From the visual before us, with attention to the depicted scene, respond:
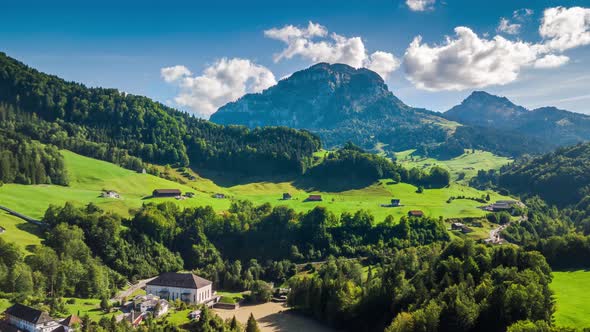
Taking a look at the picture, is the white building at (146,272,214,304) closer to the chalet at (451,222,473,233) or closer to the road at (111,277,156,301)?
the road at (111,277,156,301)

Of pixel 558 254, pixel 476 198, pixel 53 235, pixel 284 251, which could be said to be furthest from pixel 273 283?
pixel 476 198

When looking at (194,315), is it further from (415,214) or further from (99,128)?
(99,128)

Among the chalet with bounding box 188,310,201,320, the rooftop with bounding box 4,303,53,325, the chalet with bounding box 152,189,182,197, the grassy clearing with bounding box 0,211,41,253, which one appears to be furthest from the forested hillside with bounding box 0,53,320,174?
the rooftop with bounding box 4,303,53,325

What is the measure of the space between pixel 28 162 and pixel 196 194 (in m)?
45.0

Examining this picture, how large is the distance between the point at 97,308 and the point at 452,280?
51.2 metres

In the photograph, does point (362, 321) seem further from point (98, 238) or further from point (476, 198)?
point (476, 198)

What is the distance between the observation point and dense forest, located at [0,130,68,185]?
113 m

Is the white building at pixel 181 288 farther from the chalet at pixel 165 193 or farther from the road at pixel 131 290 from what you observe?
the chalet at pixel 165 193

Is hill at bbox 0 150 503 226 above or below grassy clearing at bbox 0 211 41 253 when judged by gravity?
above

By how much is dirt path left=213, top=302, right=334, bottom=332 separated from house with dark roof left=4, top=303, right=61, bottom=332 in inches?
1078

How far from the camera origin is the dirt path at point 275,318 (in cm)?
7256

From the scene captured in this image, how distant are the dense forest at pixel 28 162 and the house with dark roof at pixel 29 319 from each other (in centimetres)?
6147

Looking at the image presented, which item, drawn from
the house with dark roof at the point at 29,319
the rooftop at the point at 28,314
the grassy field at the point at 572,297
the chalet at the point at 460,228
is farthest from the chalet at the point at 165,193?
the grassy field at the point at 572,297

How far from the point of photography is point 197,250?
106m
